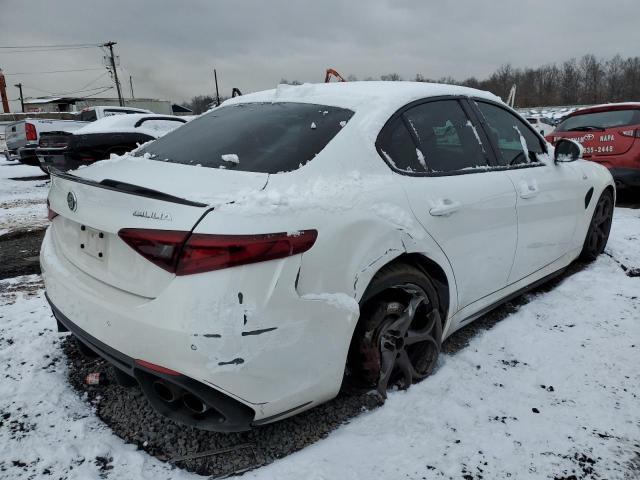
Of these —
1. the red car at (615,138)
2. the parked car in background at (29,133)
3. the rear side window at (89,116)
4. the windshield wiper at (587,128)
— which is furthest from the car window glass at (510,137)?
the rear side window at (89,116)

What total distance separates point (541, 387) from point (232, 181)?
1891mm

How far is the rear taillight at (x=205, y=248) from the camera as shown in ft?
5.08

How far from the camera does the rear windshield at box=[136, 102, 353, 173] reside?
2.01 m

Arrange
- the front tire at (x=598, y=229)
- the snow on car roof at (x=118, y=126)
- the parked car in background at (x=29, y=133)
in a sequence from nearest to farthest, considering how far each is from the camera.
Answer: the front tire at (x=598, y=229) < the snow on car roof at (x=118, y=126) < the parked car in background at (x=29, y=133)

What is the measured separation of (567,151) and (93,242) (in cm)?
324

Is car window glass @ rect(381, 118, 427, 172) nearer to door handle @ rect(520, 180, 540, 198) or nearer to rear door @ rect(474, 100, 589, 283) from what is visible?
rear door @ rect(474, 100, 589, 283)

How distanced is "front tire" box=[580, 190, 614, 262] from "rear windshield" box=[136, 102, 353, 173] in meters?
3.05

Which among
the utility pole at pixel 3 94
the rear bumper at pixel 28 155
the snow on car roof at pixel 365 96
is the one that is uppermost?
the utility pole at pixel 3 94

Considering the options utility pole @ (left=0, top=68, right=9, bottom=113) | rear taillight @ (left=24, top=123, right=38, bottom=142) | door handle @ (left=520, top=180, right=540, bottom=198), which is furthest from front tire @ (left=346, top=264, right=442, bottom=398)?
utility pole @ (left=0, top=68, right=9, bottom=113)

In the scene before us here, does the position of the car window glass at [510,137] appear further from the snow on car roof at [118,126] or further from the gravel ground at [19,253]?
the snow on car roof at [118,126]

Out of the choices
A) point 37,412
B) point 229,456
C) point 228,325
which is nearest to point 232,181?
point 228,325

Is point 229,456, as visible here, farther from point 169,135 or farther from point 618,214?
point 618,214

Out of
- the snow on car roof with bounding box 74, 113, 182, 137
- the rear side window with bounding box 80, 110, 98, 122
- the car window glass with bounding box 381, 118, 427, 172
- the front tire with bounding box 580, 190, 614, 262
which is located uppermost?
the rear side window with bounding box 80, 110, 98, 122

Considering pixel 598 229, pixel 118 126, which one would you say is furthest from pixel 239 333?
pixel 118 126
